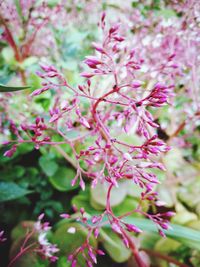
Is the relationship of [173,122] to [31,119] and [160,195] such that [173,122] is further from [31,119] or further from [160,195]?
[31,119]

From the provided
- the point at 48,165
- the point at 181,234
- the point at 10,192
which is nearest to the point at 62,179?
the point at 48,165

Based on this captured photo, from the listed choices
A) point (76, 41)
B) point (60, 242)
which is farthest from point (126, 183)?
point (76, 41)

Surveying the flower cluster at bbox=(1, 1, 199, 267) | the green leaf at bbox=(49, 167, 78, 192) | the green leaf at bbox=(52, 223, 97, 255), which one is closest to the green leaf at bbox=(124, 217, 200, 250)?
the flower cluster at bbox=(1, 1, 199, 267)

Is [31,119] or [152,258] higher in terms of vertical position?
[31,119]

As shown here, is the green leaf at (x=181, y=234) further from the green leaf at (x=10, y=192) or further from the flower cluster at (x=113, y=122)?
the green leaf at (x=10, y=192)

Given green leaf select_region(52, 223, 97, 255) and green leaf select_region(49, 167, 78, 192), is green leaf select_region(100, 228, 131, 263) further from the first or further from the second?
green leaf select_region(49, 167, 78, 192)

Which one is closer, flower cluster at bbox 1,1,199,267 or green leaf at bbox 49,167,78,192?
flower cluster at bbox 1,1,199,267

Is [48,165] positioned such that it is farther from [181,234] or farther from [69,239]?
[181,234]
